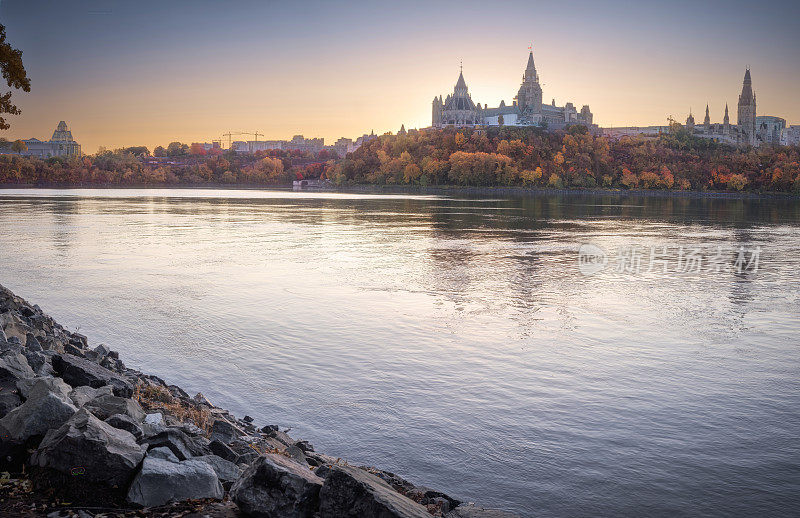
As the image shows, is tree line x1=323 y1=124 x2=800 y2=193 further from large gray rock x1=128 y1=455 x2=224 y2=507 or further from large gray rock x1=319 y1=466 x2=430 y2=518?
large gray rock x1=319 y1=466 x2=430 y2=518

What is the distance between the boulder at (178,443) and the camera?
6.95 meters

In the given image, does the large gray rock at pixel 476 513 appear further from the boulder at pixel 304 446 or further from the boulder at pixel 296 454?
the boulder at pixel 304 446

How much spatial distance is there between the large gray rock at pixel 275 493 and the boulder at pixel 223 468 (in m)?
0.92

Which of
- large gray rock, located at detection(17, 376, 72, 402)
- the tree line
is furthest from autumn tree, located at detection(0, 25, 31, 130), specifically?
the tree line

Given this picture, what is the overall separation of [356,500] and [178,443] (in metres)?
Answer: 2.45

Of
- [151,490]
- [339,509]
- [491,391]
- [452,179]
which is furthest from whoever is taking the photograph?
[452,179]

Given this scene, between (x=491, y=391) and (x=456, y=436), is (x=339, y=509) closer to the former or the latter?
(x=456, y=436)

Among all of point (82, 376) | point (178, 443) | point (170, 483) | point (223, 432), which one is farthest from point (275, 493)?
point (82, 376)

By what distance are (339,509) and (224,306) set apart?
15101mm

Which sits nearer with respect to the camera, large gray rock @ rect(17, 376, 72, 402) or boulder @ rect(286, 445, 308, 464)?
large gray rock @ rect(17, 376, 72, 402)

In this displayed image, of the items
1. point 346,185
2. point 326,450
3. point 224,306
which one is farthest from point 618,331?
point 346,185

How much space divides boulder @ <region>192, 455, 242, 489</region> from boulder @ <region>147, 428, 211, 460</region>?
6.3 inches

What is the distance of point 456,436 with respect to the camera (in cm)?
998

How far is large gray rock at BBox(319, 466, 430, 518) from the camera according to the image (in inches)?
220
